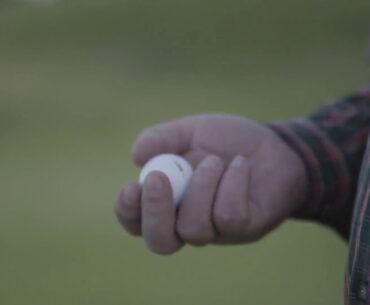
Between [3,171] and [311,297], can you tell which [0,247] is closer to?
[3,171]

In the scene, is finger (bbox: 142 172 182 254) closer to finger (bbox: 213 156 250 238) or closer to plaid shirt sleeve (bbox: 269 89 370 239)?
finger (bbox: 213 156 250 238)

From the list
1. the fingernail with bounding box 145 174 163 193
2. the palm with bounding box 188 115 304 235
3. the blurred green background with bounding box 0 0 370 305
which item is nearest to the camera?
the fingernail with bounding box 145 174 163 193

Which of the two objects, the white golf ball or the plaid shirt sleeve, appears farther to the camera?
the plaid shirt sleeve

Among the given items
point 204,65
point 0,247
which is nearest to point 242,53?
point 204,65

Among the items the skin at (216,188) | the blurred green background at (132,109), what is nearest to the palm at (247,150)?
the skin at (216,188)

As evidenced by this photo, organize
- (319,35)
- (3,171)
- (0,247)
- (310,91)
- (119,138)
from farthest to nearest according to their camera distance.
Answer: (319,35), (310,91), (119,138), (3,171), (0,247)

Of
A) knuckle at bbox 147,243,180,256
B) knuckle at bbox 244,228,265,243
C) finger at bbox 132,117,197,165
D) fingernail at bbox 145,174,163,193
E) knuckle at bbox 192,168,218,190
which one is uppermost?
finger at bbox 132,117,197,165

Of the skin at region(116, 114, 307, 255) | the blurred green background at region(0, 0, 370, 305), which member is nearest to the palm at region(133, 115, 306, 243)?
the skin at region(116, 114, 307, 255)
